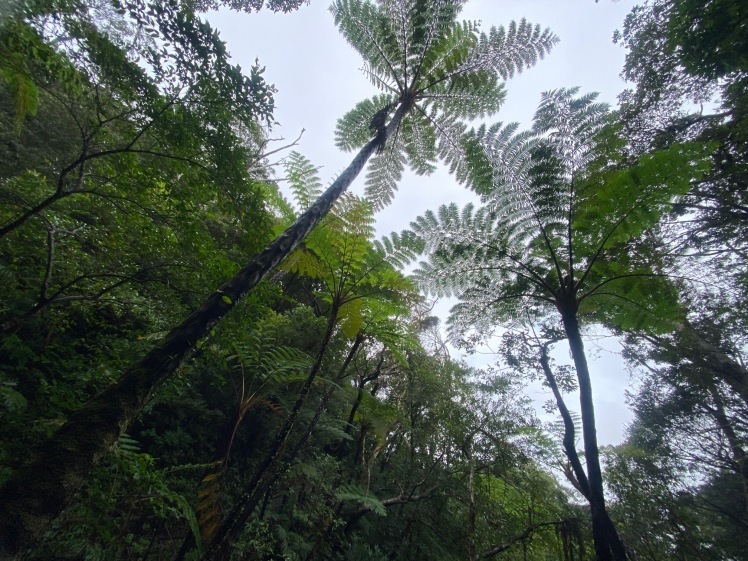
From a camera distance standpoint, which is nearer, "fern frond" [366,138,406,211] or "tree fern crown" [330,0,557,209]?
"tree fern crown" [330,0,557,209]

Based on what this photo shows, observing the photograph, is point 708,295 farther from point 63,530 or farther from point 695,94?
point 63,530

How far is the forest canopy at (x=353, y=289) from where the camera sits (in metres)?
1.69

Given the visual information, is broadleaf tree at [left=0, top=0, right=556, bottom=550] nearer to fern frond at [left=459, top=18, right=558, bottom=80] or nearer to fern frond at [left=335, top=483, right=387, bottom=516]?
fern frond at [left=459, top=18, right=558, bottom=80]

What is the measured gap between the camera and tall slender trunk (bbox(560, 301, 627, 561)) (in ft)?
5.78

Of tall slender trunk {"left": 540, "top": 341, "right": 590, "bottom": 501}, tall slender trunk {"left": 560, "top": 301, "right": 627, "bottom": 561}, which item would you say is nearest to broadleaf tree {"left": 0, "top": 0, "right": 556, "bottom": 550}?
tall slender trunk {"left": 560, "top": 301, "right": 627, "bottom": 561}

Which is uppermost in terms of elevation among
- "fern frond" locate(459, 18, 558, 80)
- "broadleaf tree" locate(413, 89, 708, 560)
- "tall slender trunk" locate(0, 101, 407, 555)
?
"fern frond" locate(459, 18, 558, 80)

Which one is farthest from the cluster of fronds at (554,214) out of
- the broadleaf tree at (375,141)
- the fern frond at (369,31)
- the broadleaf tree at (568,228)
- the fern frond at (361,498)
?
the fern frond at (361,498)

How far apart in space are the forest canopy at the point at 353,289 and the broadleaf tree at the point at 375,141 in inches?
0.5

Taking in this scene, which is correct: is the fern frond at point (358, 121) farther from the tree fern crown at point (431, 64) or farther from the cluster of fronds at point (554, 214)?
the cluster of fronds at point (554, 214)

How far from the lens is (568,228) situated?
2842mm

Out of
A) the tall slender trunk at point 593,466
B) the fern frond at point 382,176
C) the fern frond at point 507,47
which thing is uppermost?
the fern frond at point 507,47

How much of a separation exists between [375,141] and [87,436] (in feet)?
10.3

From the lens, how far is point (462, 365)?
24.6 ft

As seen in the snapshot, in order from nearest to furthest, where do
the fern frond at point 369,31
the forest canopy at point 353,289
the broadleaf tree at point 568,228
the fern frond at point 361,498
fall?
1. the forest canopy at point 353,289
2. the broadleaf tree at point 568,228
3. the fern frond at point 361,498
4. the fern frond at point 369,31
